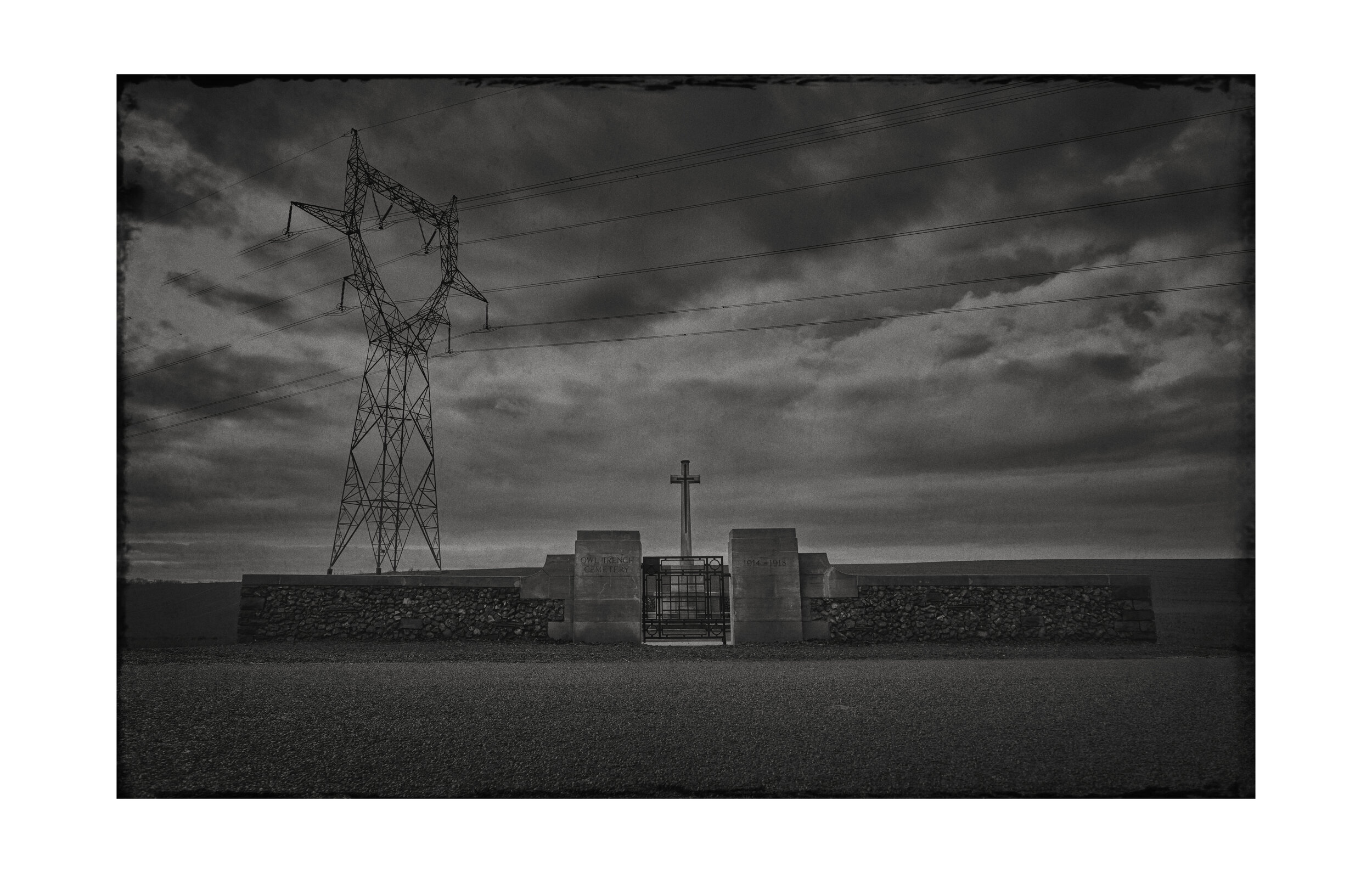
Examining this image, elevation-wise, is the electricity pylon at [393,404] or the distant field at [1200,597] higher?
the electricity pylon at [393,404]

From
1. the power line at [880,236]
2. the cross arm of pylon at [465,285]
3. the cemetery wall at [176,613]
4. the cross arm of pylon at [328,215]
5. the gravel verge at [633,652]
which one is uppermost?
the cross arm of pylon at [328,215]

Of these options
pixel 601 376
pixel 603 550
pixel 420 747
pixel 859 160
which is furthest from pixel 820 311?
pixel 420 747

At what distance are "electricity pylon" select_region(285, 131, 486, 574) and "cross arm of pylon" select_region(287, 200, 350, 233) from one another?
16 mm

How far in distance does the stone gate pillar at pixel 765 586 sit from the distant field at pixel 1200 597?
0.86 metres

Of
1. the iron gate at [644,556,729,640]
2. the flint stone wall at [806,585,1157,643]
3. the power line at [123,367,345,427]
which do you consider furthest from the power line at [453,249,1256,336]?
the flint stone wall at [806,585,1157,643]

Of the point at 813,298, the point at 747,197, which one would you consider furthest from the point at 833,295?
the point at 747,197

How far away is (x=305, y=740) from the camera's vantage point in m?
5.54

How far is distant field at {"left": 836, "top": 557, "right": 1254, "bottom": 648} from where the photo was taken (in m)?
6.12

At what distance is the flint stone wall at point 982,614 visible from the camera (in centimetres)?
1127

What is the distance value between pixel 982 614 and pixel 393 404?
27.8ft

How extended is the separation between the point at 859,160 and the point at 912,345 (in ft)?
6.61

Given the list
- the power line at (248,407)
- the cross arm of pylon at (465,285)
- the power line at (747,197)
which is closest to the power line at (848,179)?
the power line at (747,197)

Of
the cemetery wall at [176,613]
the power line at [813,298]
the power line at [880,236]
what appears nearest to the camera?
the cemetery wall at [176,613]

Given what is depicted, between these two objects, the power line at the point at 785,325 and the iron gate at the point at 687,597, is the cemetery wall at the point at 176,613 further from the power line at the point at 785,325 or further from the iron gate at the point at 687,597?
the iron gate at the point at 687,597
